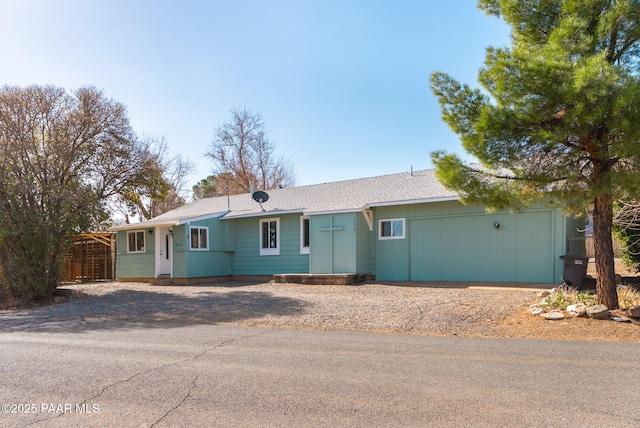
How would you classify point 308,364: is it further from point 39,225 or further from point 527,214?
point 39,225

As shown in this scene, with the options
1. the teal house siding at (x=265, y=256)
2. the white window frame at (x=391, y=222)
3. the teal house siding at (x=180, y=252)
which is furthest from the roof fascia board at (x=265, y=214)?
the white window frame at (x=391, y=222)

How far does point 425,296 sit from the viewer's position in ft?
37.2

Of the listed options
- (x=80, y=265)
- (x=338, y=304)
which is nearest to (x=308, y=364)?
(x=338, y=304)

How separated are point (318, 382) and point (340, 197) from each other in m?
13.2

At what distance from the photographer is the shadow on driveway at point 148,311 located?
9.14 metres

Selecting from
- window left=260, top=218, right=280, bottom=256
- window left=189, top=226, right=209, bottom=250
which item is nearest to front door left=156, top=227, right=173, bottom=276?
window left=189, top=226, right=209, bottom=250

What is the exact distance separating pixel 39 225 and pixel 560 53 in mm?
13434

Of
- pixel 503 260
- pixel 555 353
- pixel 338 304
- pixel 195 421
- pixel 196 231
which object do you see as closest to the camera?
pixel 195 421

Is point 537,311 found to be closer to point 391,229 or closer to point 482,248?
point 482,248

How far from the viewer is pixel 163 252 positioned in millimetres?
18641

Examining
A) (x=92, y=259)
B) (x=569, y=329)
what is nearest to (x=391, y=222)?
(x=569, y=329)

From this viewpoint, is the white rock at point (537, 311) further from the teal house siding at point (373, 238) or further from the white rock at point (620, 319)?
the teal house siding at point (373, 238)

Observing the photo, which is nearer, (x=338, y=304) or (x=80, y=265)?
(x=338, y=304)

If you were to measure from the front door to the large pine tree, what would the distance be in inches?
514
